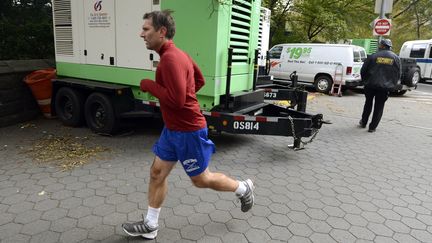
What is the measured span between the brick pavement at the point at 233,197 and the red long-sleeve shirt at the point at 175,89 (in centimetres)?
106

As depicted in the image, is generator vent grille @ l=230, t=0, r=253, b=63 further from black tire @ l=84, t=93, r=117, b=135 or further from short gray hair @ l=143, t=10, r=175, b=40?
short gray hair @ l=143, t=10, r=175, b=40

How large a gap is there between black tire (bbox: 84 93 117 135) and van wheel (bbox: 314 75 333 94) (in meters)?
9.84

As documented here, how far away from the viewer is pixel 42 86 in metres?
7.01

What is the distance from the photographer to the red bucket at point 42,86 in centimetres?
695

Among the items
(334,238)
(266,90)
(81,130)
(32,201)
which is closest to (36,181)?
(32,201)

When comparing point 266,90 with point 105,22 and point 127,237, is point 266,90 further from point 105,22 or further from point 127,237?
point 127,237

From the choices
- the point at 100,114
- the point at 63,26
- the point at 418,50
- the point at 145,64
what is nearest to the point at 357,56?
the point at 418,50

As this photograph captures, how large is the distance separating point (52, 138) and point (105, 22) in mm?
2094

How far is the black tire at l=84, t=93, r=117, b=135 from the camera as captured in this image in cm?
590

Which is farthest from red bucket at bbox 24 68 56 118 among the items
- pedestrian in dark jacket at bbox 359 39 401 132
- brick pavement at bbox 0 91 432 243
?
pedestrian in dark jacket at bbox 359 39 401 132

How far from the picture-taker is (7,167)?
4676mm

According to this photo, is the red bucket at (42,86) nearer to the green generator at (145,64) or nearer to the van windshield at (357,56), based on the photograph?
the green generator at (145,64)

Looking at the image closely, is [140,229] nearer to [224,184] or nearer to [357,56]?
[224,184]

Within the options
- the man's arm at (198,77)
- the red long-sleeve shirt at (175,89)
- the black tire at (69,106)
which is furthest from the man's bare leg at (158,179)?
the black tire at (69,106)
